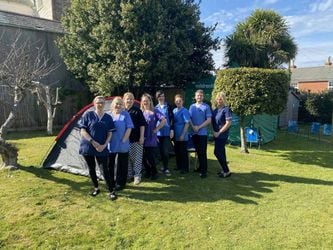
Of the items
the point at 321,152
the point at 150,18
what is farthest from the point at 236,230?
the point at 150,18

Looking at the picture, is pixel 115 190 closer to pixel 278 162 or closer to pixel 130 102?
pixel 130 102

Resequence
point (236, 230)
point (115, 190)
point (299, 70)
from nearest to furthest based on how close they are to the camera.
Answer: point (236, 230), point (115, 190), point (299, 70)

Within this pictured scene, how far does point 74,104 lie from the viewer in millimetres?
16078

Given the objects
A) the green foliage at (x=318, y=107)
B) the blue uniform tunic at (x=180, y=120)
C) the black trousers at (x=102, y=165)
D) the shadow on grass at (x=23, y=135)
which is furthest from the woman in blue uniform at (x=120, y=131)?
the green foliage at (x=318, y=107)

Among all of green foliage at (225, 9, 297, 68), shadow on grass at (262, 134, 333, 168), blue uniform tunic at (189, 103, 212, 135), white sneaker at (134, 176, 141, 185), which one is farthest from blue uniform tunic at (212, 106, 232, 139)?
green foliage at (225, 9, 297, 68)

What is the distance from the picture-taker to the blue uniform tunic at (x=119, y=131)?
18.3 ft

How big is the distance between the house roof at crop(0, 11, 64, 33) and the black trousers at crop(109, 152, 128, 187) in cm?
1144

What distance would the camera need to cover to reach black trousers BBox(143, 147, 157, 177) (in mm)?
6637

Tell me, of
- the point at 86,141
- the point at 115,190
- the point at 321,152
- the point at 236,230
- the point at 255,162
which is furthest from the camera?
the point at 321,152

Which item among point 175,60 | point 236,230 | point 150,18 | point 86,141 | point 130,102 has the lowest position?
point 236,230

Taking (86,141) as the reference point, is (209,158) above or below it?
below

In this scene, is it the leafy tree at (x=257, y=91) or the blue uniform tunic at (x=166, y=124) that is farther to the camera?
the leafy tree at (x=257, y=91)

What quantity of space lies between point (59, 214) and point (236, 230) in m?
2.68

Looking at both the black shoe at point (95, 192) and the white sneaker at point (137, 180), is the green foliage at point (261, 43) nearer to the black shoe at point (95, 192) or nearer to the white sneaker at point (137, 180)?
the white sneaker at point (137, 180)
